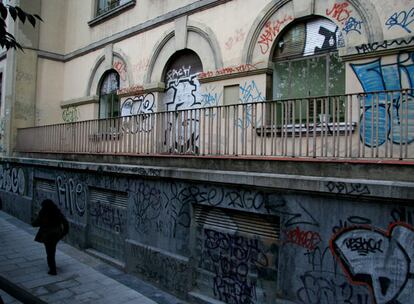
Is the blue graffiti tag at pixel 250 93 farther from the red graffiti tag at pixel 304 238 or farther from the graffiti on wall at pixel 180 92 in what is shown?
the red graffiti tag at pixel 304 238

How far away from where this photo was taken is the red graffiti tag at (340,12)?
686cm

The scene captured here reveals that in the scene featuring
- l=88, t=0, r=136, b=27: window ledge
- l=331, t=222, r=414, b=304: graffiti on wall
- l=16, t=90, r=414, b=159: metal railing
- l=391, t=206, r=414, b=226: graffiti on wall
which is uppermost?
l=88, t=0, r=136, b=27: window ledge

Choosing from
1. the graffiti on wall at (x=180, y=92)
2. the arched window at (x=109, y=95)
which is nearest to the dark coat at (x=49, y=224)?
the graffiti on wall at (x=180, y=92)

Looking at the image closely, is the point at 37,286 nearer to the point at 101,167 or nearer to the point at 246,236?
A: the point at 101,167

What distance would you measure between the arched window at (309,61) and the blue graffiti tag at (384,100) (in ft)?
1.92

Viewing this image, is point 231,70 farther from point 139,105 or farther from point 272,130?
point 139,105

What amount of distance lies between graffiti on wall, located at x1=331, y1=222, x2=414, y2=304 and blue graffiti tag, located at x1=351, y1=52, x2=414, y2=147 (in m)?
1.13

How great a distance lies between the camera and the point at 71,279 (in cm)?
744

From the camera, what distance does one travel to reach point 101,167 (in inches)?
345

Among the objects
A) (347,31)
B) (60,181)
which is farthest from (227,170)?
(60,181)

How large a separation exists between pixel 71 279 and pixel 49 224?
4.10 ft

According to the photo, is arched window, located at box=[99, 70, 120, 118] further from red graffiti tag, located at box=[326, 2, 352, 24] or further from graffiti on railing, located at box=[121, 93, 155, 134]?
red graffiti tag, located at box=[326, 2, 352, 24]

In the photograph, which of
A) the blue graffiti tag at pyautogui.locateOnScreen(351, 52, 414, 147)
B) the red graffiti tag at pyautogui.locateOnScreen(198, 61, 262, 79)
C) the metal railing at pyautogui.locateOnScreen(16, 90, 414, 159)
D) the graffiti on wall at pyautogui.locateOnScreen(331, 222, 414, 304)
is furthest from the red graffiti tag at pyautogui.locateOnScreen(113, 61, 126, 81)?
the graffiti on wall at pyautogui.locateOnScreen(331, 222, 414, 304)

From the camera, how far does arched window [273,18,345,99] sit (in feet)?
23.5
